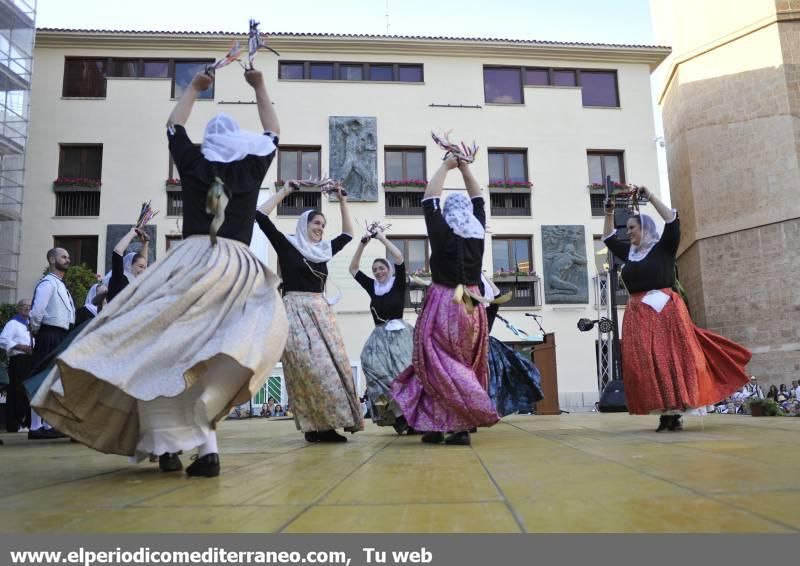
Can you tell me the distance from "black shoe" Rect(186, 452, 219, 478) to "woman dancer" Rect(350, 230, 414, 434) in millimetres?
3370

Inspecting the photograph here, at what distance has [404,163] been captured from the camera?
22453 millimetres

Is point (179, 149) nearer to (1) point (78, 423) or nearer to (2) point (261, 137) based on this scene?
(2) point (261, 137)

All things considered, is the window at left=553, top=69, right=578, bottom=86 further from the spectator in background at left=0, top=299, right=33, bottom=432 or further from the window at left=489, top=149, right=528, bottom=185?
the spectator in background at left=0, top=299, right=33, bottom=432

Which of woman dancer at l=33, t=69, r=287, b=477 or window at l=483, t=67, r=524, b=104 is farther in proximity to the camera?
window at l=483, t=67, r=524, b=104

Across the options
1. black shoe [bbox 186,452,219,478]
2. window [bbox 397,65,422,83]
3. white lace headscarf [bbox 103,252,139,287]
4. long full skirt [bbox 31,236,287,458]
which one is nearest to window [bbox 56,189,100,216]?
window [bbox 397,65,422,83]

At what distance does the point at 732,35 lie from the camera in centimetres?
2314

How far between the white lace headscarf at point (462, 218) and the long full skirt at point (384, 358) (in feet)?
6.63

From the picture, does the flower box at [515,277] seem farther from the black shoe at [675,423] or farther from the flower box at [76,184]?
the black shoe at [675,423]

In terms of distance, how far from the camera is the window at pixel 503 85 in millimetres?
23109

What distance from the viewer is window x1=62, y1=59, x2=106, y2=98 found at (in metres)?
22.1

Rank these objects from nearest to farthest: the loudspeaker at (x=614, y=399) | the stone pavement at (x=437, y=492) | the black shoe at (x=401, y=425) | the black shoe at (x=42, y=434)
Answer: the stone pavement at (x=437, y=492)
the black shoe at (x=401, y=425)
the black shoe at (x=42, y=434)
the loudspeaker at (x=614, y=399)

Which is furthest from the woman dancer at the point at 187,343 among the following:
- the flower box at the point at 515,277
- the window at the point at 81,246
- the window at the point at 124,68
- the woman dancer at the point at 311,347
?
the window at the point at 124,68

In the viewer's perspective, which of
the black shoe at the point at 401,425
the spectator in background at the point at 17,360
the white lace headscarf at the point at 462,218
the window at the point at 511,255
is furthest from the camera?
the window at the point at 511,255

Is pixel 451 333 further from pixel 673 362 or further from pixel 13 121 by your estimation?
pixel 13 121
